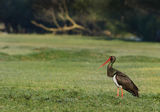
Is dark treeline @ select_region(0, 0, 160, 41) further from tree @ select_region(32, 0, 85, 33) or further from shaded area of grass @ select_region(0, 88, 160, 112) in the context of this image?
shaded area of grass @ select_region(0, 88, 160, 112)

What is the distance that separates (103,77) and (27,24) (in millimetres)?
82020

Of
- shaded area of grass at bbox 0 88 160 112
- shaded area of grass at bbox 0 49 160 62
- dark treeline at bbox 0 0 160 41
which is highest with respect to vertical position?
shaded area of grass at bbox 0 88 160 112

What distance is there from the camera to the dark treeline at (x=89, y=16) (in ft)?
206

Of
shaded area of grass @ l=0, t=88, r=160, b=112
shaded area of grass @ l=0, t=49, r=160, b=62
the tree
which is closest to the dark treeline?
the tree

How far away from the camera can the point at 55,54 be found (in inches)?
1288

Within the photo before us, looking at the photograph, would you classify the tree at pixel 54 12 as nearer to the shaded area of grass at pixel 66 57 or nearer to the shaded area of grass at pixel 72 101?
the shaded area of grass at pixel 66 57

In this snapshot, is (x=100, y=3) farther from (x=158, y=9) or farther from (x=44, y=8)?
(x=44, y=8)

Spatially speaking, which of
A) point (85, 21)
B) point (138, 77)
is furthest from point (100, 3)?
point (138, 77)

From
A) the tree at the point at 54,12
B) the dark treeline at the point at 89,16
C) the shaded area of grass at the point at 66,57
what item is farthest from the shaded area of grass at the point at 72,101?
the tree at the point at 54,12

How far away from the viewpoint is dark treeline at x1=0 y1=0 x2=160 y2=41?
62650mm

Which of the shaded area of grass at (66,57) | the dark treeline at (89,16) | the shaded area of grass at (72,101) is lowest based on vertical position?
the dark treeline at (89,16)

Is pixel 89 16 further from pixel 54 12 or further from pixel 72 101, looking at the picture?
pixel 72 101

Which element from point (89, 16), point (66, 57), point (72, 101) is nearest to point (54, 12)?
point (89, 16)

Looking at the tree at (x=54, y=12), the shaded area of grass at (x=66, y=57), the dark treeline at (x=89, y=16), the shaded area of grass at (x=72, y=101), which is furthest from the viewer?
the tree at (x=54, y=12)
